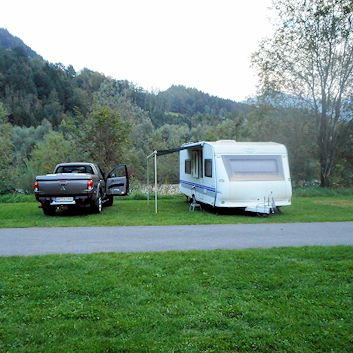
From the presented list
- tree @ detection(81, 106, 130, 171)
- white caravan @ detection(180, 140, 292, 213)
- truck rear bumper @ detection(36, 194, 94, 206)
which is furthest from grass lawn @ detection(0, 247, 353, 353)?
tree @ detection(81, 106, 130, 171)

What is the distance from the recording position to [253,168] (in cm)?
1347

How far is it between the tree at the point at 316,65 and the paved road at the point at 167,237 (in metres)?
15.0

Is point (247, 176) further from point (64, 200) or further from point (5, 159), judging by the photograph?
point (5, 159)

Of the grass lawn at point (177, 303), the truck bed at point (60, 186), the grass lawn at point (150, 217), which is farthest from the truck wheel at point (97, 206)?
the grass lawn at point (177, 303)

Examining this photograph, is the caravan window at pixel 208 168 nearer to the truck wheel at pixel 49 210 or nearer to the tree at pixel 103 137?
the truck wheel at pixel 49 210

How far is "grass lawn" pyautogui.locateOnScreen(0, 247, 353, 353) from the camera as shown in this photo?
3785mm

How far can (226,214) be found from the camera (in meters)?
13.5

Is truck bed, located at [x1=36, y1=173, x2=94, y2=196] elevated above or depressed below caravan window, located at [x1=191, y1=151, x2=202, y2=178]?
below

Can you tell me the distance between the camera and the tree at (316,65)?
23.4 m

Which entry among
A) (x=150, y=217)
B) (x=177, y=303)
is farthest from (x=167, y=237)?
(x=177, y=303)

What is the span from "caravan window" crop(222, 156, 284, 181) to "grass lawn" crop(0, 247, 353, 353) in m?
6.56

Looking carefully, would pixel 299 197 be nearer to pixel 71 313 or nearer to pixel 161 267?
pixel 161 267

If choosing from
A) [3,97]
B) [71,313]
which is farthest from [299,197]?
[3,97]

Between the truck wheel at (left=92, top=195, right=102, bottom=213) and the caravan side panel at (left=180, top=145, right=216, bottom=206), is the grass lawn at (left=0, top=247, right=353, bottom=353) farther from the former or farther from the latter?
the caravan side panel at (left=180, top=145, right=216, bottom=206)
